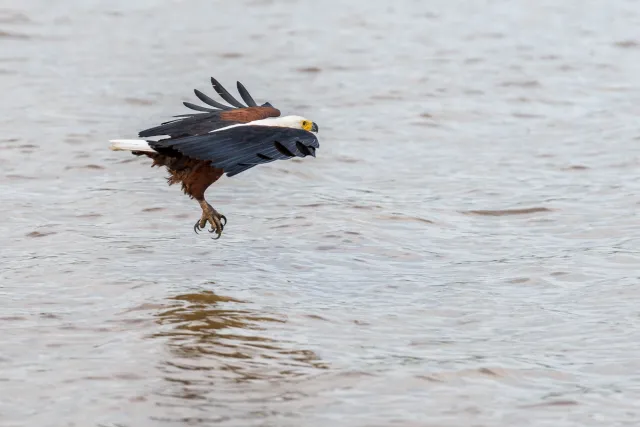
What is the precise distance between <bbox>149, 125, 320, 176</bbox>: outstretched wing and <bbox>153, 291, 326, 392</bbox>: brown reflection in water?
0.86m

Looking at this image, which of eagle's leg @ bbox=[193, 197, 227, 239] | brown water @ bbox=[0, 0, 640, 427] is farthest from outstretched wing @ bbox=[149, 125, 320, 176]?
brown water @ bbox=[0, 0, 640, 427]

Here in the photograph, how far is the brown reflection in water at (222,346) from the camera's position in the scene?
6.33m

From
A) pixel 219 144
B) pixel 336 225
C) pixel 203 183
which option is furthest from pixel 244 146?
pixel 336 225

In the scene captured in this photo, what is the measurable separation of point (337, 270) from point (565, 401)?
259 cm

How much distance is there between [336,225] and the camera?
9.37 meters

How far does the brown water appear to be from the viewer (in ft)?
20.4

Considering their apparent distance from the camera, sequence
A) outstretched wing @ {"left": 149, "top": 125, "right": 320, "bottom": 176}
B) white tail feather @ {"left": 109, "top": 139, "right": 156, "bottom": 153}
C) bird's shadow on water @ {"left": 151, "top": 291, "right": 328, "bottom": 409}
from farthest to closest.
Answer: white tail feather @ {"left": 109, "top": 139, "right": 156, "bottom": 153} → outstretched wing @ {"left": 149, "top": 125, "right": 320, "bottom": 176} → bird's shadow on water @ {"left": 151, "top": 291, "right": 328, "bottom": 409}

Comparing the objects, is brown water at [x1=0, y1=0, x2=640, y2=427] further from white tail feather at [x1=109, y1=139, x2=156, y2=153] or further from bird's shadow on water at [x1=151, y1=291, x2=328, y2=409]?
white tail feather at [x1=109, y1=139, x2=156, y2=153]

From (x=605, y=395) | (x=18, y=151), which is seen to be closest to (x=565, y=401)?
(x=605, y=395)

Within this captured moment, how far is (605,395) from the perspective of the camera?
6.20 metres

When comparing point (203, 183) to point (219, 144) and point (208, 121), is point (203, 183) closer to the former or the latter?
point (208, 121)

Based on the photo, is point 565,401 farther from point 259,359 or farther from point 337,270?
point 337,270

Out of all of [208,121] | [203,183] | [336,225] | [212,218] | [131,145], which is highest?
[208,121]

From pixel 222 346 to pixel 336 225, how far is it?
9.10ft
